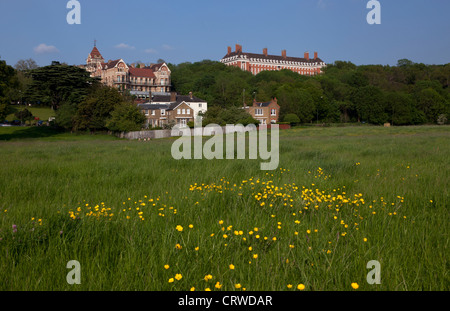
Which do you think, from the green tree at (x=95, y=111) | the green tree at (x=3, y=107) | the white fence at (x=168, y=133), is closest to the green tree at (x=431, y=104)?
the white fence at (x=168, y=133)

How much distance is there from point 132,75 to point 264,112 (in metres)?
77.0

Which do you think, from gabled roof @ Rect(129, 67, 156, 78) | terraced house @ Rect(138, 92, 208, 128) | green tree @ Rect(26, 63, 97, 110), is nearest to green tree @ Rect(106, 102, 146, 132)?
green tree @ Rect(26, 63, 97, 110)

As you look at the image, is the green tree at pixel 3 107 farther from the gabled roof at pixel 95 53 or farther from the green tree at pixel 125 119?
the gabled roof at pixel 95 53

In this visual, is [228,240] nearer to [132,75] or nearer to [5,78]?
[5,78]

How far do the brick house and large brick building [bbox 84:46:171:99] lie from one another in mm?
59549

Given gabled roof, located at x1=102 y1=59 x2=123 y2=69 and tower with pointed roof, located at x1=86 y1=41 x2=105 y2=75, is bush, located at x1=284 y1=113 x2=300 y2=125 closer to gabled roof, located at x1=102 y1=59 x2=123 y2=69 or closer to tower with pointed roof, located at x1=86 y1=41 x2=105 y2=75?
gabled roof, located at x1=102 y1=59 x2=123 y2=69

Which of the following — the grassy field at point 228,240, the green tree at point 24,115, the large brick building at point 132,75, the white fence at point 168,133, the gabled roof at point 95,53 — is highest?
the gabled roof at point 95,53

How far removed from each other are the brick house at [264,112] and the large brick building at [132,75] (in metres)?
59.5

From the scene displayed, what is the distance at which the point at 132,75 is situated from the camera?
138 m

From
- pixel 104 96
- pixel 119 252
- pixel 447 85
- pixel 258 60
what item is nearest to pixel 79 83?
pixel 104 96

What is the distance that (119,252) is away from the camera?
3994mm

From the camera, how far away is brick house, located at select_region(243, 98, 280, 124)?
281 ft

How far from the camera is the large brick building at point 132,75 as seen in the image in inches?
5079

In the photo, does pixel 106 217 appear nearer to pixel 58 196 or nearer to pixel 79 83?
pixel 58 196
